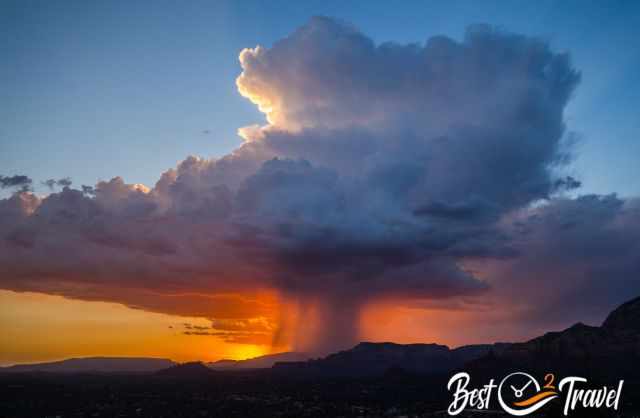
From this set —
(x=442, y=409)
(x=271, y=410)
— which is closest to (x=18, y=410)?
(x=271, y=410)

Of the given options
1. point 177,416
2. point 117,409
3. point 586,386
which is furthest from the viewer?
point 117,409

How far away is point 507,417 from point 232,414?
96306mm

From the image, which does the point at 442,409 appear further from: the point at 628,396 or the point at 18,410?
the point at 18,410

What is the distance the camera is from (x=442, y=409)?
199 metres

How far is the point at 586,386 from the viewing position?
239 ft

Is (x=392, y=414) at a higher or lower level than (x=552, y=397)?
lower

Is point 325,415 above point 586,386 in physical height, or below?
below

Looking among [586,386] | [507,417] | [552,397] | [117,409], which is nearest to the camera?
[586,386]

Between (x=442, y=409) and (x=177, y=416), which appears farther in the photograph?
(x=442, y=409)

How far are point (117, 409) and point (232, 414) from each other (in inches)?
1840

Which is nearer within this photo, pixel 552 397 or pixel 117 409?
pixel 552 397

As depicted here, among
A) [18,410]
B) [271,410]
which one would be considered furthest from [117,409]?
[271,410]

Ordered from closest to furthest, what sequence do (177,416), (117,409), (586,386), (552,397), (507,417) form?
(586,386) → (552,397) → (507,417) → (177,416) → (117,409)

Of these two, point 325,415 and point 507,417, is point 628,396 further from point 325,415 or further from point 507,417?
point 325,415
